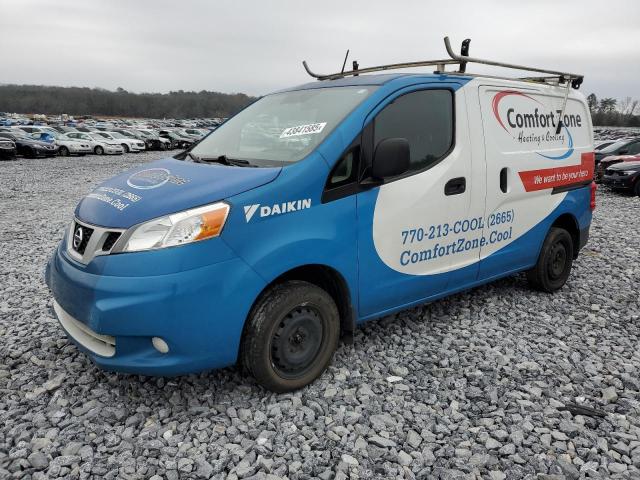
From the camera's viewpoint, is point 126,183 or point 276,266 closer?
point 276,266

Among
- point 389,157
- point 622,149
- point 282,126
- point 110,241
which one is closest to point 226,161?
point 282,126

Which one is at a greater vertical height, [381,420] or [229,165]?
[229,165]

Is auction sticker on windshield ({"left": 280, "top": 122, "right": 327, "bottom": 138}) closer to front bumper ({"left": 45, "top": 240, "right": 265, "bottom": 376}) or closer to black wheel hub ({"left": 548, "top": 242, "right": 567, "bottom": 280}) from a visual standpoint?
front bumper ({"left": 45, "top": 240, "right": 265, "bottom": 376})

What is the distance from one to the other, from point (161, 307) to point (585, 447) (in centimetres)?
239

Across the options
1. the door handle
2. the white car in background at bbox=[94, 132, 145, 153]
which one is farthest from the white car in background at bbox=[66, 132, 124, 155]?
the door handle

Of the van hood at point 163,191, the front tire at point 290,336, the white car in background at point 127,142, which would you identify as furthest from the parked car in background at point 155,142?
the front tire at point 290,336

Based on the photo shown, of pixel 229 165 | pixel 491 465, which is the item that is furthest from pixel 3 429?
pixel 491 465

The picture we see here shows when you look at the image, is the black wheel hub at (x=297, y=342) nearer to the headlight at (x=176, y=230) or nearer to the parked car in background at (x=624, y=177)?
the headlight at (x=176, y=230)

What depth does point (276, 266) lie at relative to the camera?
281 cm

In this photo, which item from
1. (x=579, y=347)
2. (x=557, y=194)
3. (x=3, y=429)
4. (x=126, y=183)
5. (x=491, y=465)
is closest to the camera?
(x=491, y=465)

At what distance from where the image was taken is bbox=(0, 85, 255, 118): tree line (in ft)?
361

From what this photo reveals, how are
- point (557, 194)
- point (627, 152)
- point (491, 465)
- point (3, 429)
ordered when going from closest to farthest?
point (491, 465)
point (3, 429)
point (557, 194)
point (627, 152)

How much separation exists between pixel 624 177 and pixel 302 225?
13.2 metres

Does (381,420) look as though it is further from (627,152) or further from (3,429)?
(627,152)
